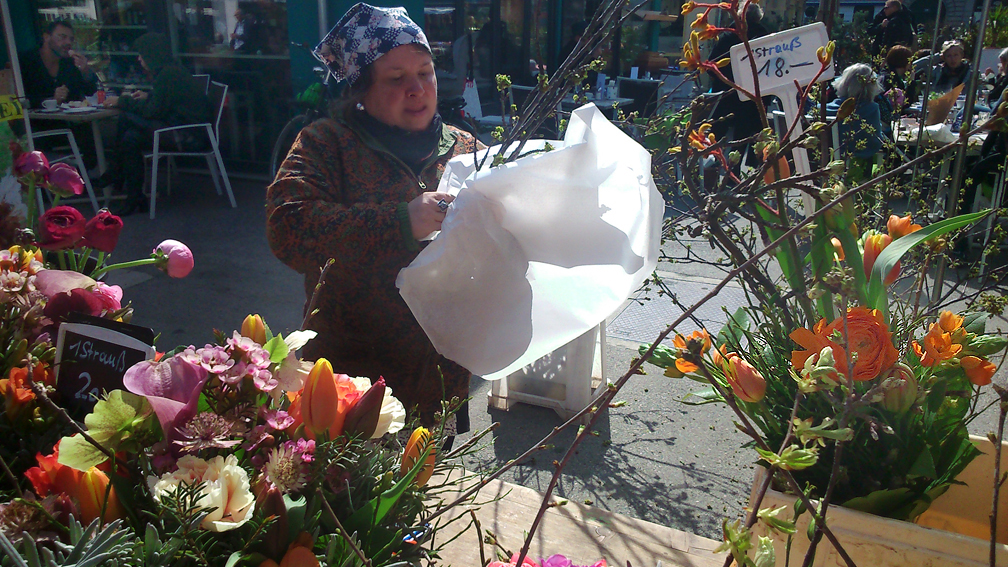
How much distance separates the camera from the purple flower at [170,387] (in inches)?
→ 28.0

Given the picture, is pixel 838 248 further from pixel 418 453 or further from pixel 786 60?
pixel 418 453

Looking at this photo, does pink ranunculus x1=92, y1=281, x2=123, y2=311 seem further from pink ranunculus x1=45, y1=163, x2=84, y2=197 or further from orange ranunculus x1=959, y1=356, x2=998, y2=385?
orange ranunculus x1=959, y1=356, x2=998, y2=385

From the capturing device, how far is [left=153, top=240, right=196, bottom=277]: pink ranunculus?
1.07 m

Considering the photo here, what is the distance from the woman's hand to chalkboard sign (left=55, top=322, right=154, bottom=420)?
0.63 metres

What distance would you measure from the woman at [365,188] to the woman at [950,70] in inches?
289

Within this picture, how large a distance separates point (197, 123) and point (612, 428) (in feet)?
17.4

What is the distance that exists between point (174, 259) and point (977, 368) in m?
1.20

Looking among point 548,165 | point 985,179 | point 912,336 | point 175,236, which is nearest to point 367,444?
point 548,165

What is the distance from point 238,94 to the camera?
24.3 ft

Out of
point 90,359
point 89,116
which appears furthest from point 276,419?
point 89,116

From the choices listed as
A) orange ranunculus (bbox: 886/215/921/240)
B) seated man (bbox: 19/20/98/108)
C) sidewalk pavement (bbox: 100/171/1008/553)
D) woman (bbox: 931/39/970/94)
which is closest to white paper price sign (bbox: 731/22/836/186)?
orange ranunculus (bbox: 886/215/921/240)

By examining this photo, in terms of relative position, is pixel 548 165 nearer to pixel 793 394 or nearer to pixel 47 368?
pixel 793 394

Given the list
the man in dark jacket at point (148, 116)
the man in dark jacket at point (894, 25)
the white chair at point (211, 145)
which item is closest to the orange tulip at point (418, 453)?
the white chair at point (211, 145)

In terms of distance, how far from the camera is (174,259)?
1.08 meters
